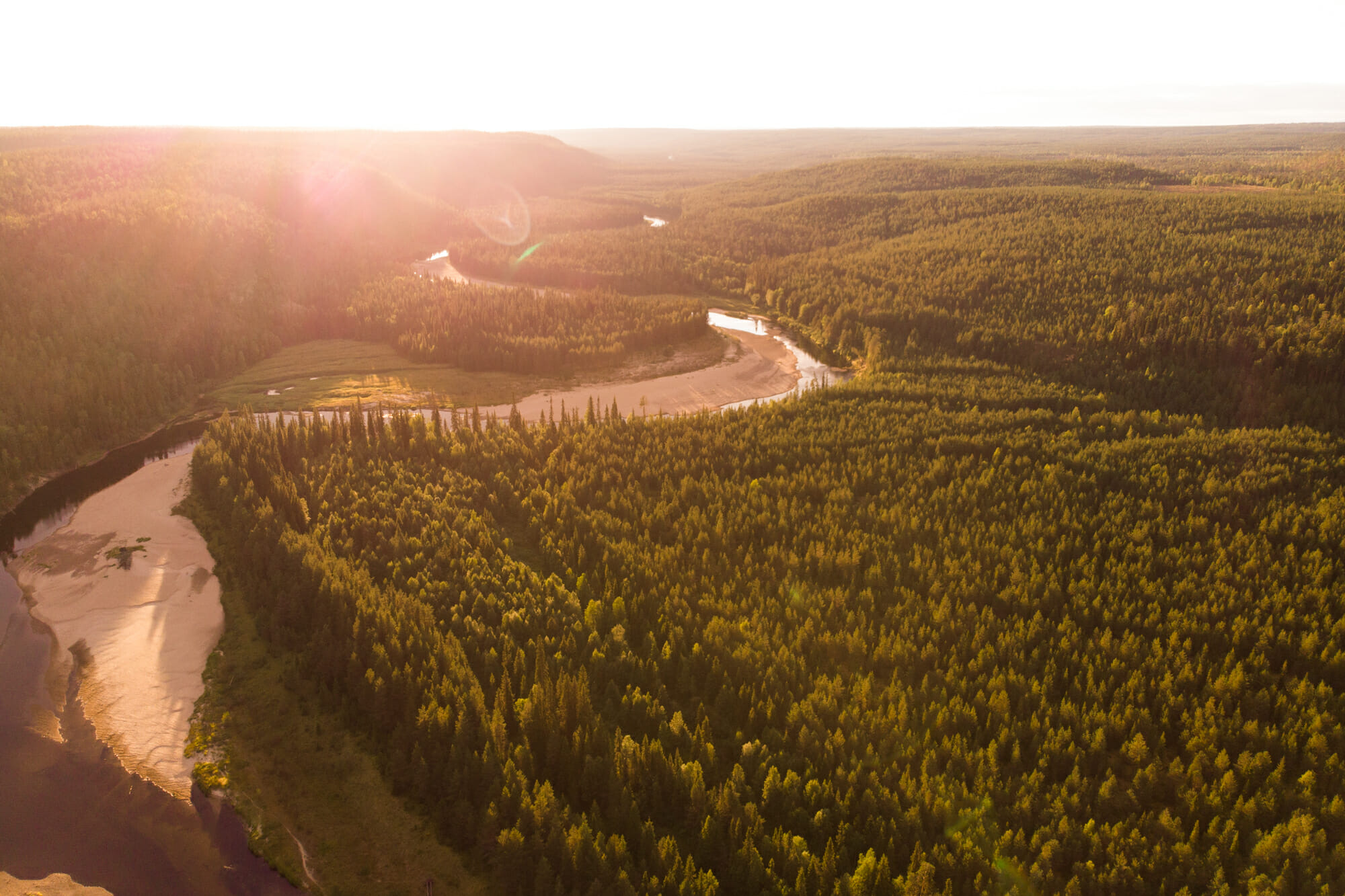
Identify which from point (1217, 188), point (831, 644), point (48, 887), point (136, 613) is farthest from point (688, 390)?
point (1217, 188)

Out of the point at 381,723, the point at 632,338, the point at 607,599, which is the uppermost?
the point at 632,338

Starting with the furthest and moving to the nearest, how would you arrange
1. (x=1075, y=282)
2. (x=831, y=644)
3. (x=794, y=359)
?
(x=794, y=359), (x=1075, y=282), (x=831, y=644)

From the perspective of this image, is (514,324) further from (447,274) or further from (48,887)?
(48,887)

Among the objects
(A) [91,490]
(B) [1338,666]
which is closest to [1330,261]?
(B) [1338,666]

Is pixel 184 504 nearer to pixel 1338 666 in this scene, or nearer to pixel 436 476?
pixel 436 476

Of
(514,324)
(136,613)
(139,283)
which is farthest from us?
(514,324)
